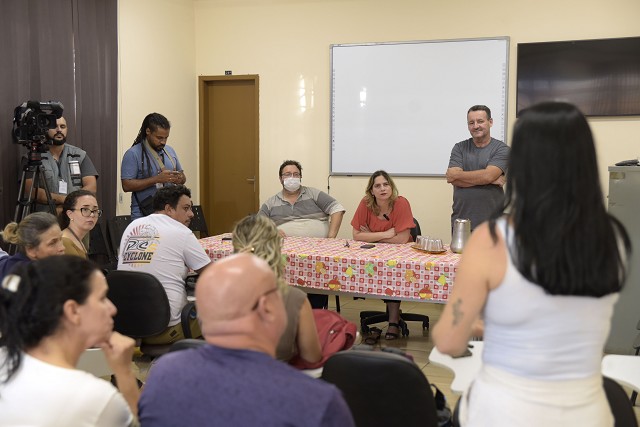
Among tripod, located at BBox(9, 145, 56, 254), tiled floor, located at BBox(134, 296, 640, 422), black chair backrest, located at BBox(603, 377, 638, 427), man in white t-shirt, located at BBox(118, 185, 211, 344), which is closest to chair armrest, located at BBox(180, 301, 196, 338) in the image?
man in white t-shirt, located at BBox(118, 185, 211, 344)

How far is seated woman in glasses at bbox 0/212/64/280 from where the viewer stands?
2.95 metres

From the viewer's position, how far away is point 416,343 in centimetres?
473

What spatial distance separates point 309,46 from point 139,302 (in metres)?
4.07

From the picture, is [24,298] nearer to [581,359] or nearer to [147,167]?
[581,359]

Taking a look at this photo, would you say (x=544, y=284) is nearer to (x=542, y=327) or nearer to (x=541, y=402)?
(x=542, y=327)

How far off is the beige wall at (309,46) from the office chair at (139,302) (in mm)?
3058

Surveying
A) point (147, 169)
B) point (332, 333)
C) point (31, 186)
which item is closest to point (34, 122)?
point (31, 186)

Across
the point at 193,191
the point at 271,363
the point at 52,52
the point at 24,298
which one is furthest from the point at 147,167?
the point at 271,363

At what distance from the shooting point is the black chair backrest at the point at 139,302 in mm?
3275

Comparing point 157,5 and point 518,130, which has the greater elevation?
point 157,5

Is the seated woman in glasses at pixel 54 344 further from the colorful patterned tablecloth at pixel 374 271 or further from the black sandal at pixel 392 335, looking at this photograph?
the black sandal at pixel 392 335

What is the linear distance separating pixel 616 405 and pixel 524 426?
574 millimetres

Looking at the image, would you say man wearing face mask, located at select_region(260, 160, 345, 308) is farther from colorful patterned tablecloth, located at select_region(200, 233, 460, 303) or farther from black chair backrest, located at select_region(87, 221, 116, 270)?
black chair backrest, located at select_region(87, 221, 116, 270)

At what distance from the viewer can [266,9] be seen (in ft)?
22.6
